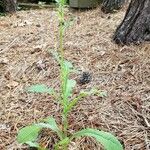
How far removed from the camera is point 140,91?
2344mm

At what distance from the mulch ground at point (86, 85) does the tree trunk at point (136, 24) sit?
0.34 ft

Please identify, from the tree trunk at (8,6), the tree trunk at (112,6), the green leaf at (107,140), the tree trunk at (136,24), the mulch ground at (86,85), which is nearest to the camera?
the green leaf at (107,140)

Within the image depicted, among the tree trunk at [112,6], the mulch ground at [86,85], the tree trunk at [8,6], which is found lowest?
the tree trunk at [8,6]

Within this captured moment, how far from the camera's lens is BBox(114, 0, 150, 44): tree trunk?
2.96 m

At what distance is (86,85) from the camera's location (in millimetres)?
2463

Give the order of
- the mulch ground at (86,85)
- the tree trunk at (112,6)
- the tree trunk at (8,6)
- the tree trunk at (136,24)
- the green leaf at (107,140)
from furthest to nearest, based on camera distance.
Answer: the tree trunk at (8,6) < the tree trunk at (112,6) < the tree trunk at (136,24) < the mulch ground at (86,85) < the green leaf at (107,140)

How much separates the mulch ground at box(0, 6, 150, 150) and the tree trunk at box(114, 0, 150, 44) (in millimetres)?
105

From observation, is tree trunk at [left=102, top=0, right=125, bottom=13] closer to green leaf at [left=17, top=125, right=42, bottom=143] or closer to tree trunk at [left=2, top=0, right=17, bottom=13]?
tree trunk at [left=2, top=0, right=17, bottom=13]

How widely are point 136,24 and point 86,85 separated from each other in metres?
0.86

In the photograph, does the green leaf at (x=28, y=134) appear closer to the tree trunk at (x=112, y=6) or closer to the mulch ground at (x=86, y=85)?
the mulch ground at (x=86, y=85)

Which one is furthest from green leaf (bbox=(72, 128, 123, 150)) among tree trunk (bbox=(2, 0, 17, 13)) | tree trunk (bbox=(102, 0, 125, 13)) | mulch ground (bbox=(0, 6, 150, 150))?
tree trunk (bbox=(2, 0, 17, 13))

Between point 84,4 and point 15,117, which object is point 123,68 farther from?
point 84,4

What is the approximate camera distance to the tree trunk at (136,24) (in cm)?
296

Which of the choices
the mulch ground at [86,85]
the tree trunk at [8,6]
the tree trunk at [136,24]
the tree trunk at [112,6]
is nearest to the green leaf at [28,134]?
the mulch ground at [86,85]
